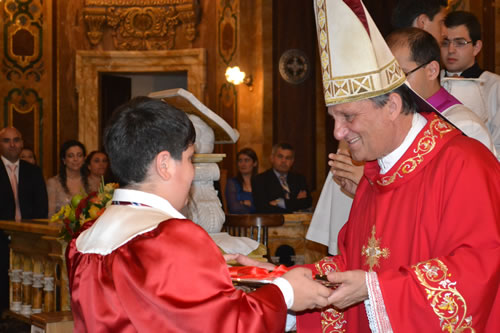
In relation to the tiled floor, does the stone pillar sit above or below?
above

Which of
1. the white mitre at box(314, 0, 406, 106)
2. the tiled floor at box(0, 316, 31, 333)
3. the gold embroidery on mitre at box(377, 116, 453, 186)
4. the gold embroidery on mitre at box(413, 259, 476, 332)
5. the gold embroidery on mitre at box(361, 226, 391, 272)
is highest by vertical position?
the white mitre at box(314, 0, 406, 106)

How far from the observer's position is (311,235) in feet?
13.9

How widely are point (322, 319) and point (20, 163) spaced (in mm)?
5146

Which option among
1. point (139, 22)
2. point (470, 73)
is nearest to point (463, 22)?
point (470, 73)

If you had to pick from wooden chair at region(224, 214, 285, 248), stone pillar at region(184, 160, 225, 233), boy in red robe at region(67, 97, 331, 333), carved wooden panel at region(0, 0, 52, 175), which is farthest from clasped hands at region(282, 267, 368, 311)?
carved wooden panel at region(0, 0, 52, 175)

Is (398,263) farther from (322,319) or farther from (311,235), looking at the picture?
(311,235)

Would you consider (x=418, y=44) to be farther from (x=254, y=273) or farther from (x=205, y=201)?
(x=205, y=201)

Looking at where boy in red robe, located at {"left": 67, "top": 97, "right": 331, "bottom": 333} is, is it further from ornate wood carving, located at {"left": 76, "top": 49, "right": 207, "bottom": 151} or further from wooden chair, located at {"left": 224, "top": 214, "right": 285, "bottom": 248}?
ornate wood carving, located at {"left": 76, "top": 49, "right": 207, "bottom": 151}

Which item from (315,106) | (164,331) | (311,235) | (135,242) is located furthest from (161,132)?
(315,106)

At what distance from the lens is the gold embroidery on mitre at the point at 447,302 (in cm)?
218

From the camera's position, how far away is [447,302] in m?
2.19

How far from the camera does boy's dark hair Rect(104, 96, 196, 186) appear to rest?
2111 mm

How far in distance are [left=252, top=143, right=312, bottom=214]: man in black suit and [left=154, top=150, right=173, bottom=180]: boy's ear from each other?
5.04 metres

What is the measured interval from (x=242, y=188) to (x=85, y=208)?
13.3ft
